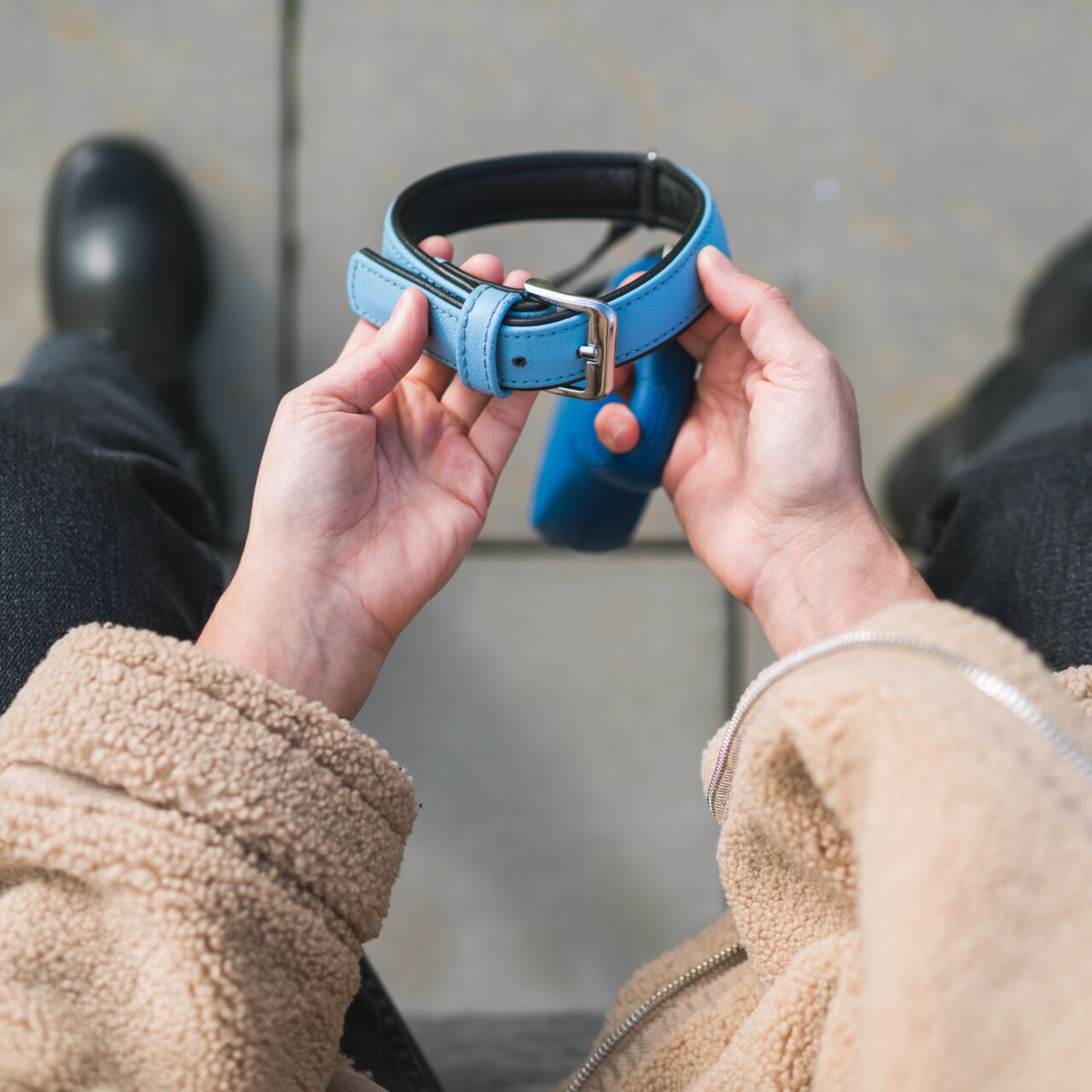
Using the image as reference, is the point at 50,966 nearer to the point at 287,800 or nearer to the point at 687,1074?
the point at 287,800

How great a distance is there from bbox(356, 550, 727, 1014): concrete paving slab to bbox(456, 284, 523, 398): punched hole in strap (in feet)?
2.08

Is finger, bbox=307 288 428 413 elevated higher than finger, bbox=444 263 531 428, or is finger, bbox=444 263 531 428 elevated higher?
finger, bbox=307 288 428 413

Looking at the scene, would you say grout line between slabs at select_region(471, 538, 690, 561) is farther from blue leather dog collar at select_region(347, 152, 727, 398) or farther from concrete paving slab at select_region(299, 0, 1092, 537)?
blue leather dog collar at select_region(347, 152, 727, 398)

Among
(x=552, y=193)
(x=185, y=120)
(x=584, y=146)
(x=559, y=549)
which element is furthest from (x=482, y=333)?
(x=185, y=120)

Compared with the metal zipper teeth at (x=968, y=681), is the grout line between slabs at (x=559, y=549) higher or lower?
lower

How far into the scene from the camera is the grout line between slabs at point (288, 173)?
1.36 m

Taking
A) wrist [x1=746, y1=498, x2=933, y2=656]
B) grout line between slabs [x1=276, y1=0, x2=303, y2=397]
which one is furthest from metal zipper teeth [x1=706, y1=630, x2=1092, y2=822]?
grout line between slabs [x1=276, y1=0, x2=303, y2=397]

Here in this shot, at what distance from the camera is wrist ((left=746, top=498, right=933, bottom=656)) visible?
0.73m

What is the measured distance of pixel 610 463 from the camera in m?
Answer: 0.86

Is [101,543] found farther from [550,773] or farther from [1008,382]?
[1008,382]

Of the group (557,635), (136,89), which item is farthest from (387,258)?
(136,89)

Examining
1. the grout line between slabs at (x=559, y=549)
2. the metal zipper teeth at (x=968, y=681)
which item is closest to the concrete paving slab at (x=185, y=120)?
the grout line between slabs at (x=559, y=549)

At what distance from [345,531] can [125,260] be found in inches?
32.5

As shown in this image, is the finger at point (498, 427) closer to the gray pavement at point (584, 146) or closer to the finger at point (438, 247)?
the finger at point (438, 247)
